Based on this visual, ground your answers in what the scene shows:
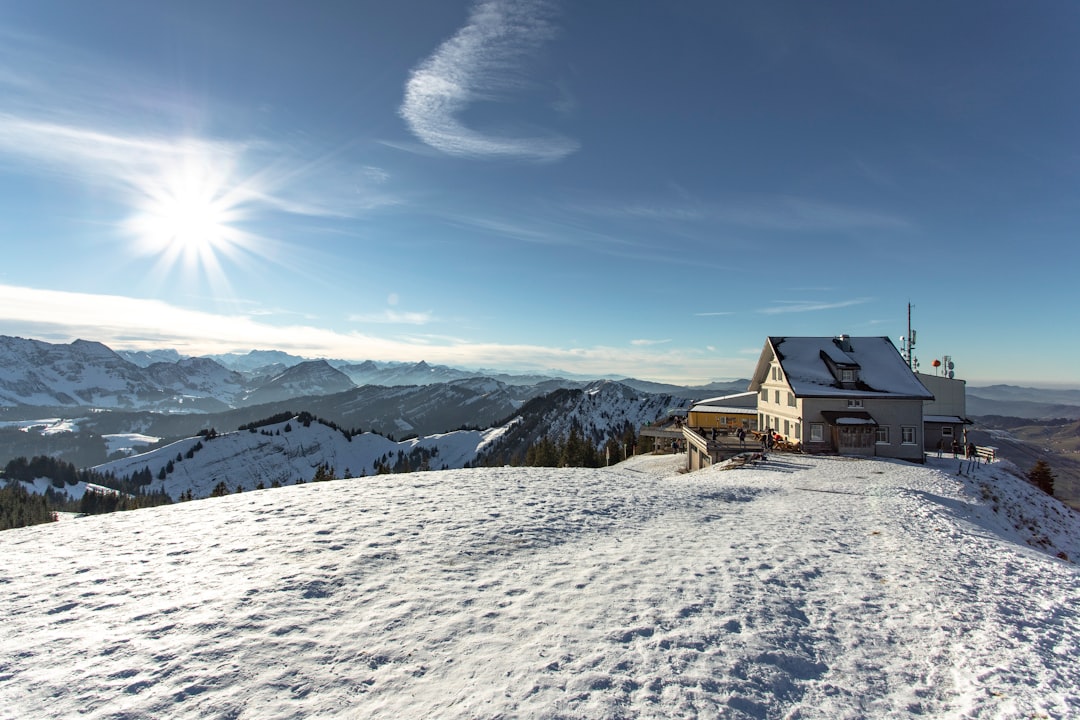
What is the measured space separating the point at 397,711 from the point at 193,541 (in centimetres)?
961

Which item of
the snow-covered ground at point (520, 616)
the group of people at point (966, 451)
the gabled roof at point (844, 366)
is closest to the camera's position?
the snow-covered ground at point (520, 616)

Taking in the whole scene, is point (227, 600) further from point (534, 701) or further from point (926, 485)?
point (926, 485)

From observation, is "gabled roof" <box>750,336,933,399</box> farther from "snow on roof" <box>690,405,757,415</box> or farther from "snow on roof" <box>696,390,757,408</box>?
"snow on roof" <box>696,390,757,408</box>

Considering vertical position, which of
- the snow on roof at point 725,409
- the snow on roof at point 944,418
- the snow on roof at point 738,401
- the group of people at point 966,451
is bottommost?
the group of people at point 966,451

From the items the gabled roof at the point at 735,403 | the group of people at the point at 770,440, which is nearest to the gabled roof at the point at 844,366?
the group of people at the point at 770,440

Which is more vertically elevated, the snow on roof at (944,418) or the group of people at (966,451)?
the snow on roof at (944,418)

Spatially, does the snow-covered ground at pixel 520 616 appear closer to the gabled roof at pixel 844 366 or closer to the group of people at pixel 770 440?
the group of people at pixel 770 440

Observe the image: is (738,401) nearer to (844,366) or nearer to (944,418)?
(944,418)

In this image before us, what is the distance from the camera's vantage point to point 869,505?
19219 mm

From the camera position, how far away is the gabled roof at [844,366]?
1430 inches

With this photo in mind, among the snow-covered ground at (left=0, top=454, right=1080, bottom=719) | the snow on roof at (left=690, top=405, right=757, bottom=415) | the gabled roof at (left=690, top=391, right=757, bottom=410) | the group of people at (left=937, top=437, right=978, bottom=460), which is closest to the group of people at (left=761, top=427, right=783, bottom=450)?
the group of people at (left=937, top=437, right=978, bottom=460)

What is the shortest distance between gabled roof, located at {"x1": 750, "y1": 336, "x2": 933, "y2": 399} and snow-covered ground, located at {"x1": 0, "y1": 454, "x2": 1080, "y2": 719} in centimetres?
2272

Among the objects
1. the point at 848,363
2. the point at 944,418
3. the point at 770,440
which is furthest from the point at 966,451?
the point at 770,440

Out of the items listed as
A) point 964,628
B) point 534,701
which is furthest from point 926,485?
point 534,701
